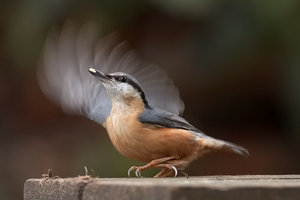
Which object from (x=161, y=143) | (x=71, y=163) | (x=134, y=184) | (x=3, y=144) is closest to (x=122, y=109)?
(x=161, y=143)

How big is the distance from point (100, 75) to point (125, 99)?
209 millimetres

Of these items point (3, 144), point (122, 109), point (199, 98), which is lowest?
point (3, 144)

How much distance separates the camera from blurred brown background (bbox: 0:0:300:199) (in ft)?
22.1

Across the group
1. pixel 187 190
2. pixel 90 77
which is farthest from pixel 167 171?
pixel 187 190

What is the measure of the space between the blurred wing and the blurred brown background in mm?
1515

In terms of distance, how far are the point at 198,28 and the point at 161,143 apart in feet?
10.2

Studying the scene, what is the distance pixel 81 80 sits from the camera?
5.05 m

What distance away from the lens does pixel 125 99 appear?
434 cm

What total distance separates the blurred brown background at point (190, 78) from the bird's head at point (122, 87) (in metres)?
2.27

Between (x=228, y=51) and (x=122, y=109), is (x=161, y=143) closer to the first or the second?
(x=122, y=109)

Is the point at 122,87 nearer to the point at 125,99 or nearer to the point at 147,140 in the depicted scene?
the point at 125,99

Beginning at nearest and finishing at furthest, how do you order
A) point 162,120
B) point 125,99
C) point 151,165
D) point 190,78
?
point 151,165
point 162,120
point 125,99
point 190,78

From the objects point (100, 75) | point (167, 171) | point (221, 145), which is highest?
point (100, 75)

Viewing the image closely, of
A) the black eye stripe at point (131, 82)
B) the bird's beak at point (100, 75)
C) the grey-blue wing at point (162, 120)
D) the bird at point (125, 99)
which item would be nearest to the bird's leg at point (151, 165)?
the bird at point (125, 99)
